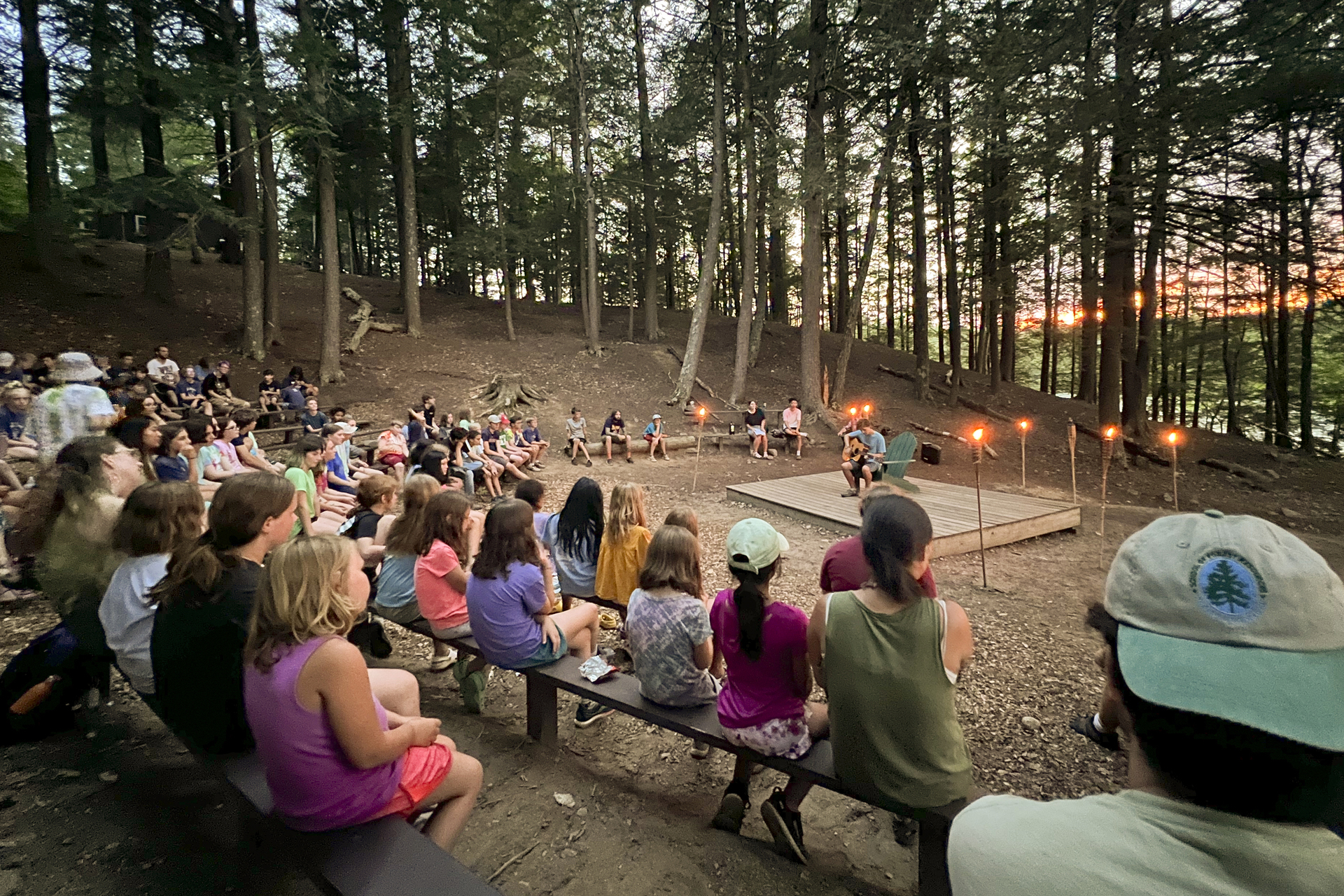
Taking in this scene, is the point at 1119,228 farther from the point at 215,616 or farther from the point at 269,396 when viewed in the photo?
the point at 269,396

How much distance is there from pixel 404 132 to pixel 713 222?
914 cm

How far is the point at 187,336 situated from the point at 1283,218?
21741 millimetres

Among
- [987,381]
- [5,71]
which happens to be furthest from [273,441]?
[987,381]

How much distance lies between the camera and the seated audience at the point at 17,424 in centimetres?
680

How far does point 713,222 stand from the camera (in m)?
15.7

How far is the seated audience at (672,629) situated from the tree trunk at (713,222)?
1346cm

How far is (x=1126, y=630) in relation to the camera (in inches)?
33.9

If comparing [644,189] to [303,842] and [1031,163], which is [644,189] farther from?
[303,842]

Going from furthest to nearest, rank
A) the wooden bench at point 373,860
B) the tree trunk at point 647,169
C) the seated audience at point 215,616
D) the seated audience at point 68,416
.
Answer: the tree trunk at point 647,169
the seated audience at point 68,416
the seated audience at point 215,616
the wooden bench at point 373,860

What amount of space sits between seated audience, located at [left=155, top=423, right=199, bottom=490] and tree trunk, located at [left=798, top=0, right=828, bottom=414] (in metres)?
11.3

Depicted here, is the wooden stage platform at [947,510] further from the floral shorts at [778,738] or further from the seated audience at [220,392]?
the seated audience at [220,392]

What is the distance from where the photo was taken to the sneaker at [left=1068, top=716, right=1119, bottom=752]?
3049 millimetres

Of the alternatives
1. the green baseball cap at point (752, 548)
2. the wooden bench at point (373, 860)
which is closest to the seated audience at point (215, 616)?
the wooden bench at point (373, 860)

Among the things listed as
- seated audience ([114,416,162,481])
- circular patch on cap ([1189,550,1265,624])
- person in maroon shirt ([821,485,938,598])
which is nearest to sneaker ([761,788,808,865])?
person in maroon shirt ([821,485,938,598])
